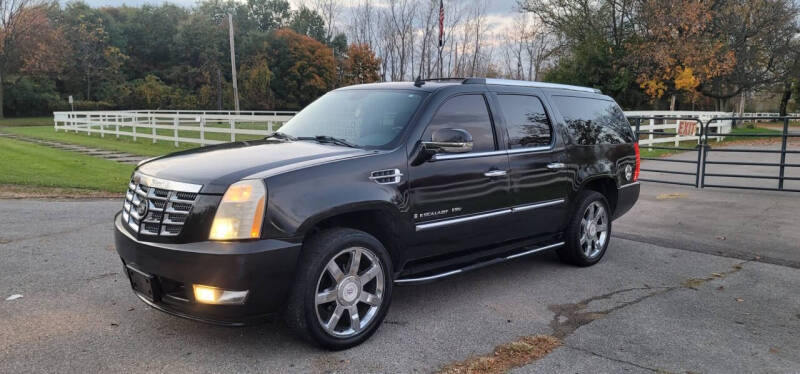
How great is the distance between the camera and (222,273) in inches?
133

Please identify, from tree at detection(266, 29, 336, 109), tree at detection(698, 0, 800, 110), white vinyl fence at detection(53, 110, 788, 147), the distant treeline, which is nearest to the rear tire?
white vinyl fence at detection(53, 110, 788, 147)

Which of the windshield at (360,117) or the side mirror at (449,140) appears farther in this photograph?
the windshield at (360,117)

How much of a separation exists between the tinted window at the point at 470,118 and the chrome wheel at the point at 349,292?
1294 millimetres

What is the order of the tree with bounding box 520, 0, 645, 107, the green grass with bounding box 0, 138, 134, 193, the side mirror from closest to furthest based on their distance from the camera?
the side mirror → the green grass with bounding box 0, 138, 134, 193 → the tree with bounding box 520, 0, 645, 107

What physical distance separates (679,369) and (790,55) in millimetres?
32513

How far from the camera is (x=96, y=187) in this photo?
34.8 feet

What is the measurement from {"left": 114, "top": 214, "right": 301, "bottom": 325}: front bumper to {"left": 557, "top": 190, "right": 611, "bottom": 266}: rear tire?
3.29 m

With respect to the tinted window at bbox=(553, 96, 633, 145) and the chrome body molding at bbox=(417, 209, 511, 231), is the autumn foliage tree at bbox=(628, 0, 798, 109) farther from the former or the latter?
the chrome body molding at bbox=(417, 209, 511, 231)

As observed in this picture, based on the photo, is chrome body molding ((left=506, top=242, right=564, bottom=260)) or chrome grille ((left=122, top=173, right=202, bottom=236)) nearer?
chrome grille ((left=122, top=173, right=202, bottom=236))

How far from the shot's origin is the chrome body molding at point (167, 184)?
11.6 feet

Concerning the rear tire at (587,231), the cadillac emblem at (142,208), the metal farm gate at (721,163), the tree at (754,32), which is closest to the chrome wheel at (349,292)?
the cadillac emblem at (142,208)

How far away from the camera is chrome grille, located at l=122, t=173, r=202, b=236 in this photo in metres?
3.54

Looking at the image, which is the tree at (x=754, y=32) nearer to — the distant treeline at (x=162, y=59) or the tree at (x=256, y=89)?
the distant treeline at (x=162, y=59)

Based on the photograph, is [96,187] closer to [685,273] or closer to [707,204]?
[685,273]
